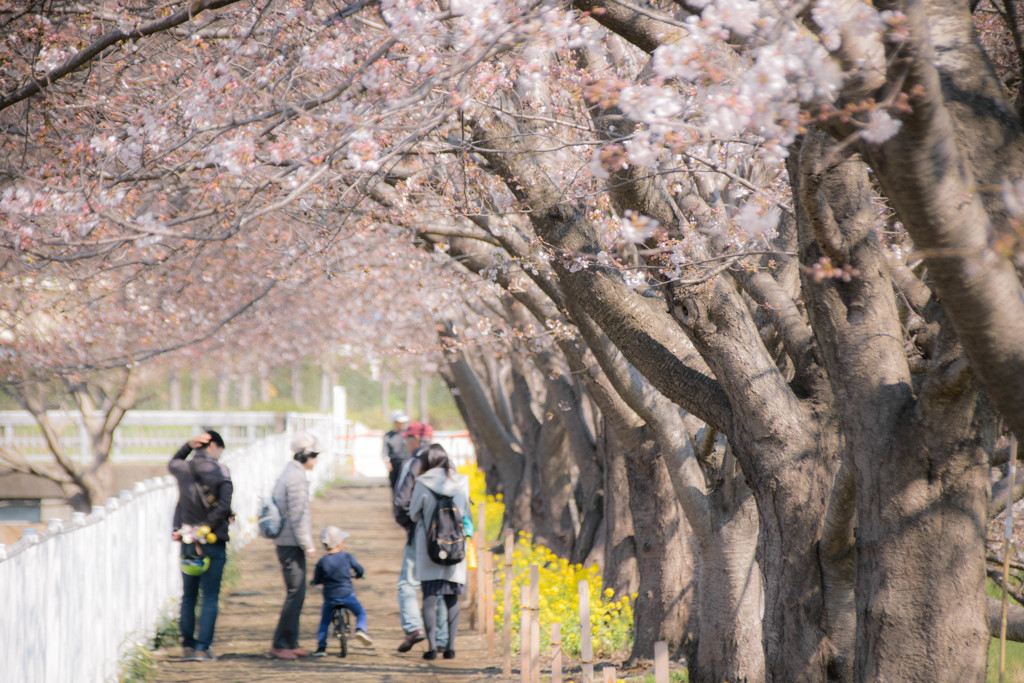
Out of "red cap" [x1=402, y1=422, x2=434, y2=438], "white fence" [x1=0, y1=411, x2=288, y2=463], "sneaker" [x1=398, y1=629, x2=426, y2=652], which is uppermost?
"white fence" [x1=0, y1=411, x2=288, y2=463]

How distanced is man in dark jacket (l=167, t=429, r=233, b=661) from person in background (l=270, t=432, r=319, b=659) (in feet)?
1.55

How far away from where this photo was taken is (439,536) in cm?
794

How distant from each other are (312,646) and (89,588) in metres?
2.84

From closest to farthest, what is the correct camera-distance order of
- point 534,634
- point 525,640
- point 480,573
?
point 534,634 < point 525,640 < point 480,573

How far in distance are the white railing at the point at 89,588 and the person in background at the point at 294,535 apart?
1251 mm

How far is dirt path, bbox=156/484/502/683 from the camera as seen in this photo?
25.0 ft

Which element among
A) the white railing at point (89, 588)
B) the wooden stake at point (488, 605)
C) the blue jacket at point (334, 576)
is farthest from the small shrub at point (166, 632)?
the wooden stake at point (488, 605)

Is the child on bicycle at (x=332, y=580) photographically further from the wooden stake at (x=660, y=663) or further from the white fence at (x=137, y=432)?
the white fence at (x=137, y=432)

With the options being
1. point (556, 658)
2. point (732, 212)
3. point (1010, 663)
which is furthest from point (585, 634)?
point (1010, 663)

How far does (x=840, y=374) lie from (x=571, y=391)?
6610 millimetres

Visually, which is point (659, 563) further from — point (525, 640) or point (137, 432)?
point (137, 432)

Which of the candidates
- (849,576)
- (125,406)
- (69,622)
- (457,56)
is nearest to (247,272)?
(125,406)

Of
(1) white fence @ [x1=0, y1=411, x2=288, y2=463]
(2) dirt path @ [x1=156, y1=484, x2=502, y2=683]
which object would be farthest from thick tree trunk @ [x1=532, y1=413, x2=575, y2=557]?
(1) white fence @ [x1=0, y1=411, x2=288, y2=463]

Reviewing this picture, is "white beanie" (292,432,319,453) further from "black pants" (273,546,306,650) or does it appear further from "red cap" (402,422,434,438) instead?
"red cap" (402,422,434,438)
